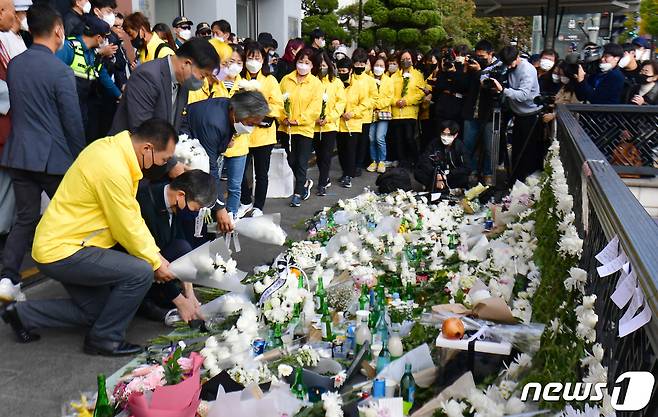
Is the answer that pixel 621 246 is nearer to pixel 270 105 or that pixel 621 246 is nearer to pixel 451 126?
pixel 270 105

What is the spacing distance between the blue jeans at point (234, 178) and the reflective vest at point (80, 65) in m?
1.53

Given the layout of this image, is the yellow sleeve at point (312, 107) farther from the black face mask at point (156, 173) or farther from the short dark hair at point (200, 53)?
the black face mask at point (156, 173)

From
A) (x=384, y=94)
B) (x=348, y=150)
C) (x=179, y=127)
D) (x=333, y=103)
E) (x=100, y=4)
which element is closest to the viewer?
(x=179, y=127)

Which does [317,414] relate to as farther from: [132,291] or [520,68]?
[520,68]

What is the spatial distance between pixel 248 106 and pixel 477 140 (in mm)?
5218

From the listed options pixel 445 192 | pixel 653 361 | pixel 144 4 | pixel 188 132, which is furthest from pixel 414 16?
pixel 653 361

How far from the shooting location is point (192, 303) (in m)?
4.65

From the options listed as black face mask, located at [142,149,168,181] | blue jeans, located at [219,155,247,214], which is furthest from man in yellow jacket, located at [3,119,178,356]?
blue jeans, located at [219,155,247,214]

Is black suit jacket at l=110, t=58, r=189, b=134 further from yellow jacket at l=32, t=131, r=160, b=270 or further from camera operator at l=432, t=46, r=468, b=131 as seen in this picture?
camera operator at l=432, t=46, r=468, b=131

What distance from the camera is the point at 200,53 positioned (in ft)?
16.9

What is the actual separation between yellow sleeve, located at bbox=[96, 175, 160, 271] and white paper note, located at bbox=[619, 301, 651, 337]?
282 centimetres

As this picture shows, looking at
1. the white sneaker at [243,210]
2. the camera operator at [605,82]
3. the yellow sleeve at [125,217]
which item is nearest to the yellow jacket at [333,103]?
the white sneaker at [243,210]

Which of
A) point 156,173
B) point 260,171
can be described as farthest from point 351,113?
point 156,173

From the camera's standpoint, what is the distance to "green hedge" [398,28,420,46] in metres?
22.6
